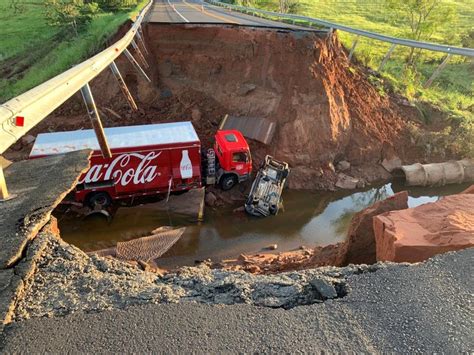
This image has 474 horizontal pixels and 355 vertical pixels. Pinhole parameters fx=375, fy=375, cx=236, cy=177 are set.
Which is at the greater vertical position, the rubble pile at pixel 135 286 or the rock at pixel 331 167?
the rubble pile at pixel 135 286

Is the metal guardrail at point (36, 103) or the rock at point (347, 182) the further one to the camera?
the rock at point (347, 182)

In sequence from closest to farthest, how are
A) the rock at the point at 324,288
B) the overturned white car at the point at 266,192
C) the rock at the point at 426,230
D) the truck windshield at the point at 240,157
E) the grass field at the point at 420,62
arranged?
1. the rock at the point at 324,288
2. the rock at the point at 426,230
3. the overturned white car at the point at 266,192
4. the truck windshield at the point at 240,157
5. the grass field at the point at 420,62

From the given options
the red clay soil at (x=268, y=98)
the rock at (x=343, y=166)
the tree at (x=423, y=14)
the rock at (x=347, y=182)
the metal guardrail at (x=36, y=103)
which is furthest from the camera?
the tree at (x=423, y=14)

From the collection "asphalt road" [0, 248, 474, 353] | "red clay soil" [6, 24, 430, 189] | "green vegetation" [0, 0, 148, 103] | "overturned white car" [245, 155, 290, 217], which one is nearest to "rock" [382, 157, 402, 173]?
"red clay soil" [6, 24, 430, 189]

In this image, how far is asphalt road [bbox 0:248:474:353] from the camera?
170 inches

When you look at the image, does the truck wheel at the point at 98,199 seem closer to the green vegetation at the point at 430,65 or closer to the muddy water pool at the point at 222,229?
the muddy water pool at the point at 222,229

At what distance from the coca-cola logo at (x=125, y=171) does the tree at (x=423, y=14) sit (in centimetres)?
2166

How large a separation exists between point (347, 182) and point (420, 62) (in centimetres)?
1614

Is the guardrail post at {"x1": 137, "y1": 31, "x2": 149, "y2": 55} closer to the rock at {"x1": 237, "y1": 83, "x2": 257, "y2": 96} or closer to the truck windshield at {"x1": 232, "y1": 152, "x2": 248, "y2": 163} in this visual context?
the rock at {"x1": 237, "y1": 83, "x2": 257, "y2": 96}

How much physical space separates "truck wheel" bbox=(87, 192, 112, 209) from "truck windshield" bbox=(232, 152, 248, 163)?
5.44 m

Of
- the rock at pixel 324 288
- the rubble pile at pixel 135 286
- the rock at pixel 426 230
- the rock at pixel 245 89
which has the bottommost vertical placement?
the rock at pixel 245 89

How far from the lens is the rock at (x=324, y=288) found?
5.15 m

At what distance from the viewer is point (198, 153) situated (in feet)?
50.5

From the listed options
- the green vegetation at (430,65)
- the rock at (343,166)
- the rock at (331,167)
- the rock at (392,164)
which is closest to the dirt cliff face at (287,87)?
the rock at (331,167)
